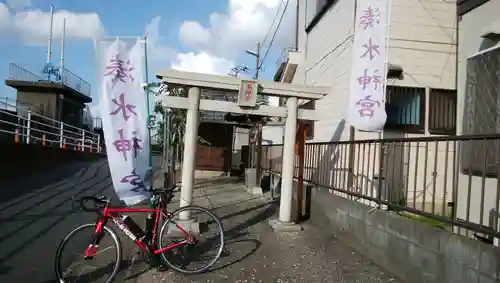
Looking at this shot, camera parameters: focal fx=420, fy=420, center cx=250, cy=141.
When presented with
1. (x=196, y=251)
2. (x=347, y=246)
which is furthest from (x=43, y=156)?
(x=347, y=246)

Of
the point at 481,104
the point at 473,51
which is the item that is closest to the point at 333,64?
the point at 473,51

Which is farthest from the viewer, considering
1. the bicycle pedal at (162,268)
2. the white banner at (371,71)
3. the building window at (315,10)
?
the building window at (315,10)

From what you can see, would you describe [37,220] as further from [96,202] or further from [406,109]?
[406,109]

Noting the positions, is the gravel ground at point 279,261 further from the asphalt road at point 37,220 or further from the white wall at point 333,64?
the white wall at point 333,64

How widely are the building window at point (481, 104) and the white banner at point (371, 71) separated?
1.46 meters

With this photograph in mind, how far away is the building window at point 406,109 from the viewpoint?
9.17 metres

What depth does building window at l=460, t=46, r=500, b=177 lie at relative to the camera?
637 cm

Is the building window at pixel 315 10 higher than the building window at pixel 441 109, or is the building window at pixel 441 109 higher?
the building window at pixel 315 10

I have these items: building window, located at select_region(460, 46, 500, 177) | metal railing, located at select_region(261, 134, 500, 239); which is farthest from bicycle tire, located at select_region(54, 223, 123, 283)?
building window, located at select_region(460, 46, 500, 177)

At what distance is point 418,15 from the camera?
914cm

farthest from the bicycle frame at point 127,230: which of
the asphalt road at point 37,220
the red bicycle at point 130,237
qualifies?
the asphalt road at point 37,220

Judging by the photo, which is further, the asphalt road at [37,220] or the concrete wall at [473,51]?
the concrete wall at [473,51]

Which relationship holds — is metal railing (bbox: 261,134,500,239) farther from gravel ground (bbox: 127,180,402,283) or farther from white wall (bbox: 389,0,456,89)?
white wall (bbox: 389,0,456,89)

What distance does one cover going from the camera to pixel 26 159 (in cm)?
1084
